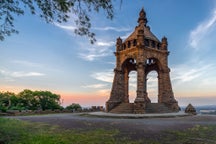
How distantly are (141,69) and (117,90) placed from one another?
19.1ft

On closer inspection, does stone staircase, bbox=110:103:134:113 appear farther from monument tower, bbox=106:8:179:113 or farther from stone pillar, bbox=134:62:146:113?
stone pillar, bbox=134:62:146:113

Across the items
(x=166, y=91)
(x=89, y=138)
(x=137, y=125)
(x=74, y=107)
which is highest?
(x=166, y=91)

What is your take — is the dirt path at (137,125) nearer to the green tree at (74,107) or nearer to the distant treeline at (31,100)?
the green tree at (74,107)

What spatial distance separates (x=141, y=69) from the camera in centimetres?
2791

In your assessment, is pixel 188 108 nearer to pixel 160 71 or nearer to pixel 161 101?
pixel 161 101

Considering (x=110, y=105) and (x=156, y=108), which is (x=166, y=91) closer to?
(x=156, y=108)

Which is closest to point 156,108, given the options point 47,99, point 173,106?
point 173,106

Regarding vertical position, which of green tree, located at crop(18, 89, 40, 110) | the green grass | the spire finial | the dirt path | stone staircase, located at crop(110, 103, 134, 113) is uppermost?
the spire finial

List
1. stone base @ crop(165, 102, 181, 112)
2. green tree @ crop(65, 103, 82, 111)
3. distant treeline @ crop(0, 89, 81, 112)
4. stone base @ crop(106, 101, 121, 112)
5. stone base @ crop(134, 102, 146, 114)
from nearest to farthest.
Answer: stone base @ crop(134, 102, 146, 114)
stone base @ crop(165, 102, 181, 112)
stone base @ crop(106, 101, 121, 112)
green tree @ crop(65, 103, 82, 111)
distant treeline @ crop(0, 89, 81, 112)

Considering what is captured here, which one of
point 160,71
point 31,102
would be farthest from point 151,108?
point 31,102

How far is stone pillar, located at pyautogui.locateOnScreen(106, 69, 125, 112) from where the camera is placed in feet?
102

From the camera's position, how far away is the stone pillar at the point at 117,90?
31000 millimetres

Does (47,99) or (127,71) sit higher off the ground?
(127,71)

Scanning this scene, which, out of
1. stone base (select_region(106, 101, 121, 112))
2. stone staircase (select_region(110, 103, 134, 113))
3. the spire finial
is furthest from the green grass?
the spire finial
